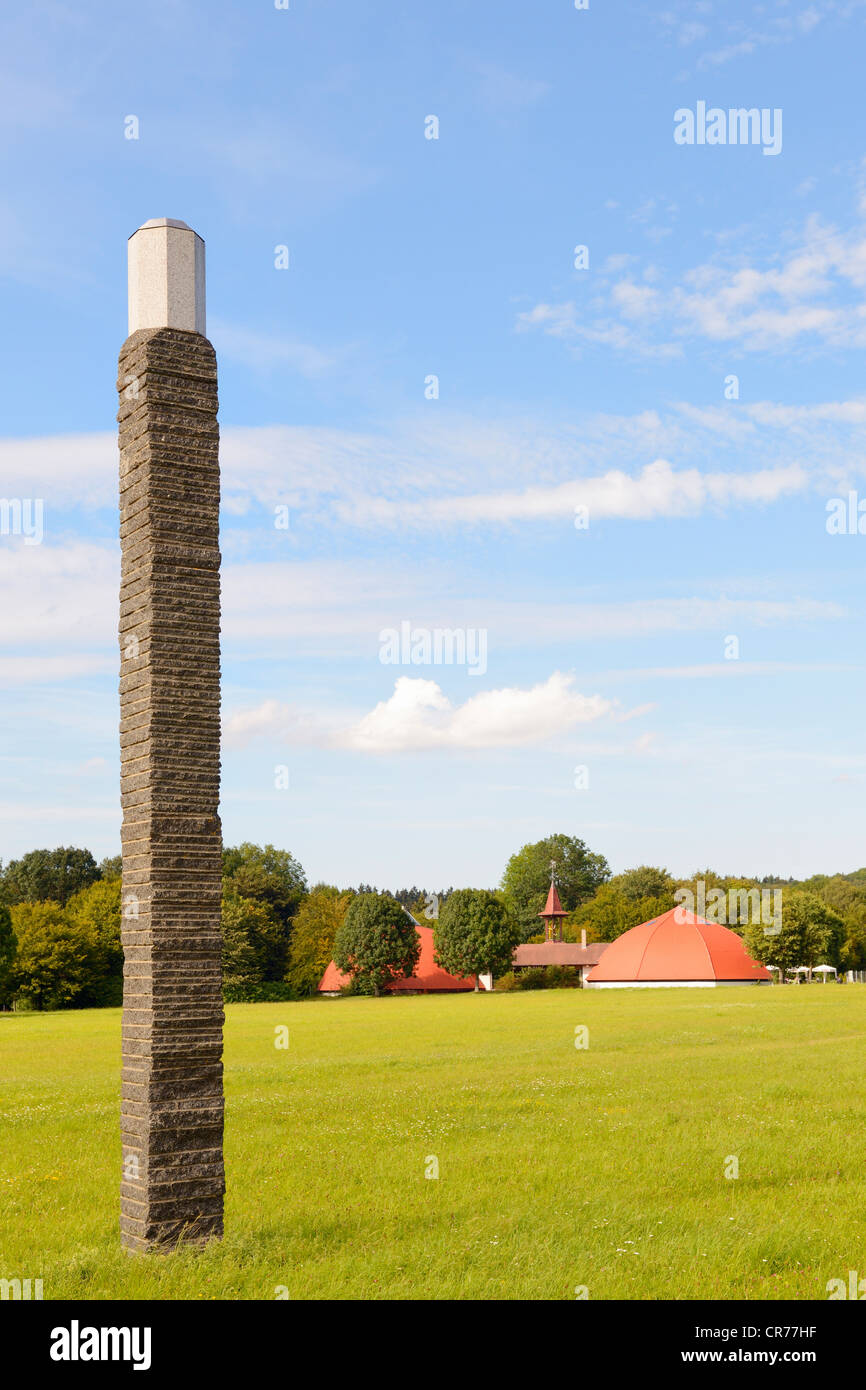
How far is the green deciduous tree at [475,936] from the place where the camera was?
8612cm

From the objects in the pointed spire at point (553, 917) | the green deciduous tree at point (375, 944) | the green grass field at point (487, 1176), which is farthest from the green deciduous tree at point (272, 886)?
the green grass field at point (487, 1176)

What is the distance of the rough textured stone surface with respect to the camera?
38.5ft

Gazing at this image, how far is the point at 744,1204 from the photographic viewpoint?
46.8 ft

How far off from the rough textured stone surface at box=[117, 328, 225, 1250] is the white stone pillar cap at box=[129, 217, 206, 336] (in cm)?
21

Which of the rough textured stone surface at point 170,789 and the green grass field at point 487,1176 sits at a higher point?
the rough textured stone surface at point 170,789

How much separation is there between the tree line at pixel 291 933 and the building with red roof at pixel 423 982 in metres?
1.66

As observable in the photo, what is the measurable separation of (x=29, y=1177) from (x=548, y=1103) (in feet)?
33.1

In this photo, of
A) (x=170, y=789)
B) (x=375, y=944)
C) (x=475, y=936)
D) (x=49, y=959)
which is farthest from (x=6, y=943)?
(x=170, y=789)

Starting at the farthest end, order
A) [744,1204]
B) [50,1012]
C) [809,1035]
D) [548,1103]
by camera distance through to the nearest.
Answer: [50,1012], [809,1035], [548,1103], [744,1204]

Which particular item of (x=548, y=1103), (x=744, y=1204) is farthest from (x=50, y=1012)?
(x=744, y=1204)

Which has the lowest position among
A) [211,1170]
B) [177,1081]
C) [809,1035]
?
[809,1035]

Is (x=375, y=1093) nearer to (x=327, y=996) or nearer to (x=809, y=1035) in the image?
(x=809, y=1035)

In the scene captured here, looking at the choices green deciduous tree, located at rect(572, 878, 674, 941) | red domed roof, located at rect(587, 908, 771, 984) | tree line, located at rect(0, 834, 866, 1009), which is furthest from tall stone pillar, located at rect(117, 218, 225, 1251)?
green deciduous tree, located at rect(572, 878, 674, 941)

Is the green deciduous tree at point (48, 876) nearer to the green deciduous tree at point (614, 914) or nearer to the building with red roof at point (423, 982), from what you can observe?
the building with red roof at point (423, 982)
